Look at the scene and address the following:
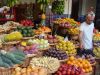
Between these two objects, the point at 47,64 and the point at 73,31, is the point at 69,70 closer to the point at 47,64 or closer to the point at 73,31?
the point at 47,64

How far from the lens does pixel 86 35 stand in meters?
8.80

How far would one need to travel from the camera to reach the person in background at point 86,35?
28.2 ft

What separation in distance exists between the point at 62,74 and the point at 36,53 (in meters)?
1.41

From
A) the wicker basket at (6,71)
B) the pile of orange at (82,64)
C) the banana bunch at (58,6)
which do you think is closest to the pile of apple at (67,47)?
the pile of orange at (82,64)

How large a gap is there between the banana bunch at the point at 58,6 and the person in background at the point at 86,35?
3.37 meters

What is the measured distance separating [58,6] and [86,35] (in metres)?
3.51

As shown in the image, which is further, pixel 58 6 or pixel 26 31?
pixel 58 6

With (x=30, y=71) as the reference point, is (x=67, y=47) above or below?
below

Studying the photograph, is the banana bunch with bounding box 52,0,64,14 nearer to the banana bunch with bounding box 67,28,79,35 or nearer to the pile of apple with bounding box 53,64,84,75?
the banana bunch with bounding box 67,28,79,35

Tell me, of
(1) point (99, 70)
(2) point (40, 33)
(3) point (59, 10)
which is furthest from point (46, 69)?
(3) point (59, 10)

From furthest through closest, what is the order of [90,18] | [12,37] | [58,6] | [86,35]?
[58,6] → [12,37] → [86,35] → [90,18]

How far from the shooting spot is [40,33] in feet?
33.7

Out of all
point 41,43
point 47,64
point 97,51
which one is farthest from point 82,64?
point 97,51

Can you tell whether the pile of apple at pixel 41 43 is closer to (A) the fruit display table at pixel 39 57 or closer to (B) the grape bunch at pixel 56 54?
(A) the fruit display table at pixel 39 57
